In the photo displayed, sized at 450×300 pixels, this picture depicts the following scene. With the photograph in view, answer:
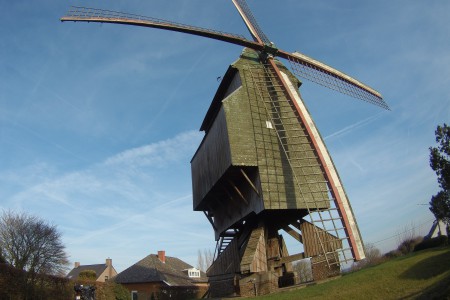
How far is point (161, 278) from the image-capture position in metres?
39.2

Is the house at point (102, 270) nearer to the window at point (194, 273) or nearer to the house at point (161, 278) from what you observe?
the house at point (161, 278)

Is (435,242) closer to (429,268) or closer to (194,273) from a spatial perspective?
(429,268)

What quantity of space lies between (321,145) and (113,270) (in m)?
61.0

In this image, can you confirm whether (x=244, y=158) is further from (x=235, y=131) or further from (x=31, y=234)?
(x=31, y=234)

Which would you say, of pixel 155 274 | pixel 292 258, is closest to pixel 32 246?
pixel 155 274

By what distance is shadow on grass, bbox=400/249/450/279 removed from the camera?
36.1 feet

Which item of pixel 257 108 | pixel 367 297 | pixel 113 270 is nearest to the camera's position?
pixel 367 297

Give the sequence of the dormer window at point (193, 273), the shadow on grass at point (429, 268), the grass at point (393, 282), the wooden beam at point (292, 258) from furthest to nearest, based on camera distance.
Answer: the dormer window at point (193, 273), the wooden beam at point (292, 258), the shadow on grass at point (429, 268), the grass at point (393, 282)

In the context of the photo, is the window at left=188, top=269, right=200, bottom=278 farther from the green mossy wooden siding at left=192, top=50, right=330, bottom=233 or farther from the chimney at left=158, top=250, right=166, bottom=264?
the green mossy wooden siding at left=192, top=50, right=330, bottom=233

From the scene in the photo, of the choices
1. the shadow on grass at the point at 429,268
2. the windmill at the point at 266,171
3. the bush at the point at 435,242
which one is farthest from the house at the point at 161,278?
the shadow on grass at the point at 429,268

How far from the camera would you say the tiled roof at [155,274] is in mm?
39812

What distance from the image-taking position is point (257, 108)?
62.8ft

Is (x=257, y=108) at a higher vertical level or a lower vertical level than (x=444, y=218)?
higher

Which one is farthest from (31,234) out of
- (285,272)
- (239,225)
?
(285,272)
